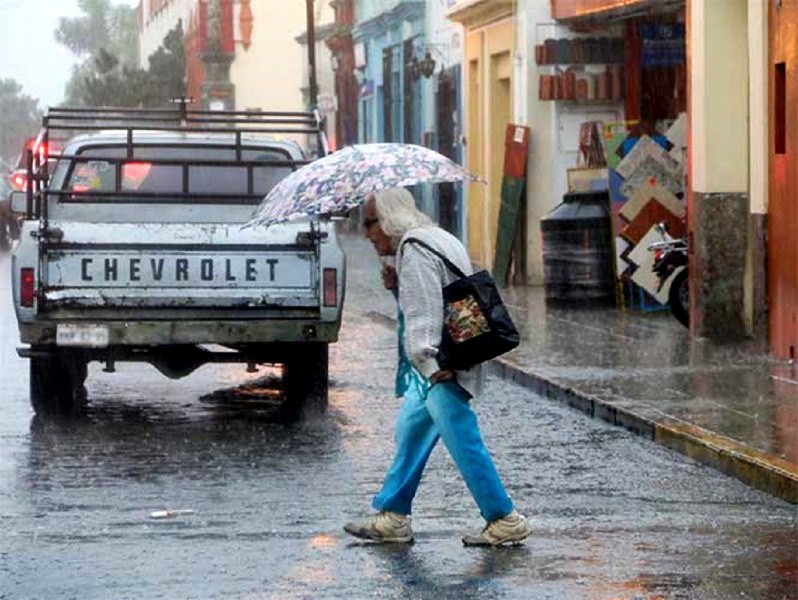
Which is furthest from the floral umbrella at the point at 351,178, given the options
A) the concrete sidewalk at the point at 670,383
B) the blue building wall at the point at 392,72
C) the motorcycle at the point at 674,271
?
the blue building wall at the point at 392,72

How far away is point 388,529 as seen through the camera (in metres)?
9.62

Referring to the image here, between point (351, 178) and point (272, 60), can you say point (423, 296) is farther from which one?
point (272, 60)

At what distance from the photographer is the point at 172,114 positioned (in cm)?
1717

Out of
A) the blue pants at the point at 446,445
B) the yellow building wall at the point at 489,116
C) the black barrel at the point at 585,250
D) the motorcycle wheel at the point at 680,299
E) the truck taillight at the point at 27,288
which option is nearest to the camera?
the blue pants at the point at 446,445

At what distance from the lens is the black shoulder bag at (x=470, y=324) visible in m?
9.32

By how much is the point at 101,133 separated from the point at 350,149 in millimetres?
6725

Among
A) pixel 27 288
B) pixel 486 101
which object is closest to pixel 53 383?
pixel 27 288

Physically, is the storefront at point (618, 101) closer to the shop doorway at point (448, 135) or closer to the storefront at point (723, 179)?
the storefront at point (723, 179)

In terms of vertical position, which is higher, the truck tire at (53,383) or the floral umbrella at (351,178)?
the floral umbrella at (351,178)

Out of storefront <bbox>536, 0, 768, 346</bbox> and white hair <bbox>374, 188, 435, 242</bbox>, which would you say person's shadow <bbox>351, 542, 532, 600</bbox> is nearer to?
white hair <bbox>374, 188, 435, 242</bbox>

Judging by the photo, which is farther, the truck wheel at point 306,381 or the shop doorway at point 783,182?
the shop doorway at point 783,182

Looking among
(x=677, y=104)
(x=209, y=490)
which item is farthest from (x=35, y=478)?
(x=677, y=104)

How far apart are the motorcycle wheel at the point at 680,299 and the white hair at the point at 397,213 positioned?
10841 mm

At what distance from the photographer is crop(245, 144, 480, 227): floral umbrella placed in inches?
378
